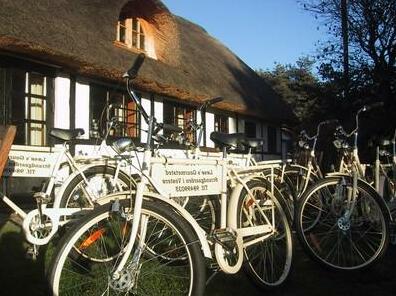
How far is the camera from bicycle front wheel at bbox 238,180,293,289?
3783 mm

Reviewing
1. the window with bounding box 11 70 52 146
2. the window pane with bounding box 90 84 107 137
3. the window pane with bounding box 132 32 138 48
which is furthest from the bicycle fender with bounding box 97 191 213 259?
the window pane with bounding box 132 32 138 48

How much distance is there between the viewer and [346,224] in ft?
14.5

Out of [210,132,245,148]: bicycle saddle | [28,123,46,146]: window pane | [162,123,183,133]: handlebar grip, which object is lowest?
[210,132,245,148]: bicycle saddle

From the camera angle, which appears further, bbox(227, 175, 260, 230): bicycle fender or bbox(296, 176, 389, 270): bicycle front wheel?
bbox(296, 176, 389, 270): bicycle front wheel

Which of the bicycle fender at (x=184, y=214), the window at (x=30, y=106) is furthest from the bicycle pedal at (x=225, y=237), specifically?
the window at (x=30, y=106)

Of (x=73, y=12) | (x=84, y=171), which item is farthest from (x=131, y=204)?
(x=73, y=12)

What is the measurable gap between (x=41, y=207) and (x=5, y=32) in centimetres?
424

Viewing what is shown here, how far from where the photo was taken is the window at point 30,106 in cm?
866

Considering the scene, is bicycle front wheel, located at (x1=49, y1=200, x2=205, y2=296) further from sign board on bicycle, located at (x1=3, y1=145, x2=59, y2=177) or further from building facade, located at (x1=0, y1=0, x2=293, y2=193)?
building facade, located at (x1=0, y1=0, x2=293, y2=193)

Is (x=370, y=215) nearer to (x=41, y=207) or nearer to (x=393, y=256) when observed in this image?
(x=393, y=256)

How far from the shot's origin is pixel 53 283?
2.57 meters

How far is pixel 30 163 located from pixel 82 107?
528 cm

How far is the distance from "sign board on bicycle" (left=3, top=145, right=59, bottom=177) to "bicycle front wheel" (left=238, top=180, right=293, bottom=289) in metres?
1.74

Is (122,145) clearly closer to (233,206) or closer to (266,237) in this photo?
(233,206)
